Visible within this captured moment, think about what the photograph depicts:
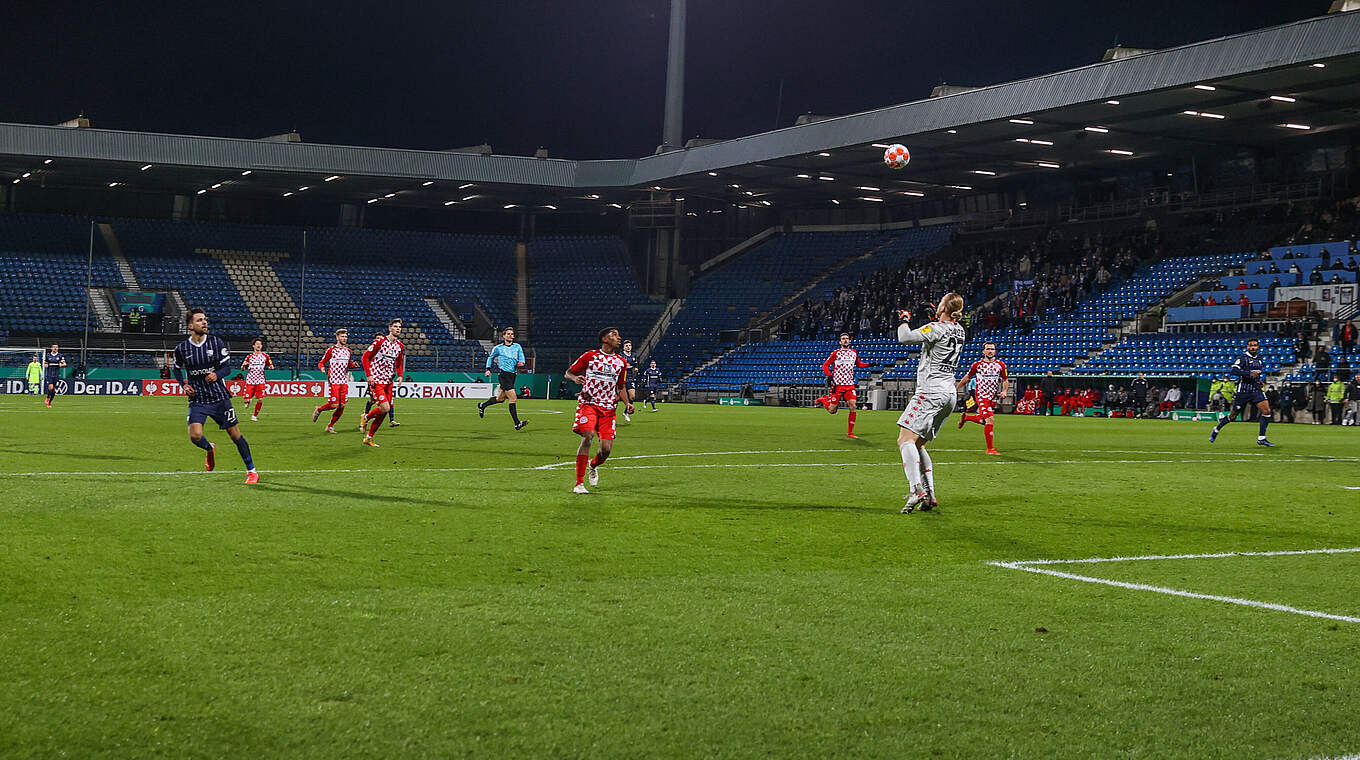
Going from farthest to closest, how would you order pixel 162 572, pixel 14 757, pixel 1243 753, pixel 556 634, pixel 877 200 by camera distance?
pixel 877 200
pixel 162 572
pixel 556 634
pixel 1243 753
pixel 14 757

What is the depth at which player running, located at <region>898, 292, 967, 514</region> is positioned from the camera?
1183 cm

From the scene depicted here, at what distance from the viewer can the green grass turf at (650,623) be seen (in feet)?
14.7

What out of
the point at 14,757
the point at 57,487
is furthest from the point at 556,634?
the point at 57,487

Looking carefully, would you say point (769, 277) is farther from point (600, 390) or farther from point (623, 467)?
point (600, 390)

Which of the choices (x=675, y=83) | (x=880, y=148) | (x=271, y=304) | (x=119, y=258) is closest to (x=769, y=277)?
(x=675, y=83)

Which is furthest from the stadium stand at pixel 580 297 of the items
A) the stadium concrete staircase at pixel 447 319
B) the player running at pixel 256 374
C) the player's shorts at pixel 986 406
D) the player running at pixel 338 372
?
the player's shorts at pixel 986 406

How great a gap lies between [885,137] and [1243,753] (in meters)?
→ 45.5

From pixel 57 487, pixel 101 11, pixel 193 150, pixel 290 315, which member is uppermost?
pixel 101 11

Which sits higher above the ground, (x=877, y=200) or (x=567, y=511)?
(x=877, y=200)

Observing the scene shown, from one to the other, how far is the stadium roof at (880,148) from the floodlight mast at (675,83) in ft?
4.79

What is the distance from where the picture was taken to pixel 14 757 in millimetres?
4004

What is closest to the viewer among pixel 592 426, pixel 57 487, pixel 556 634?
pixel 556 634

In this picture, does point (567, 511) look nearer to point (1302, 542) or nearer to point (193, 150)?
point (1302, 542)

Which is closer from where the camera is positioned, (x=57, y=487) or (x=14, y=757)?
(x=14, y=757)
